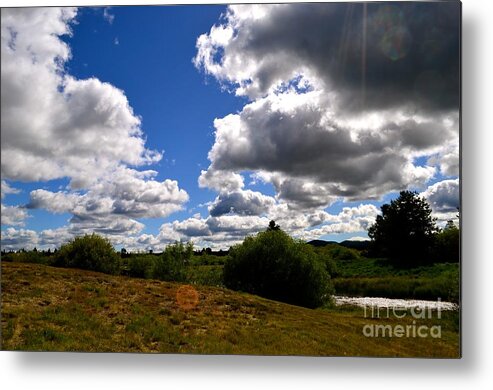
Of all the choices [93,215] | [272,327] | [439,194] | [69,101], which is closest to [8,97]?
[69,101]

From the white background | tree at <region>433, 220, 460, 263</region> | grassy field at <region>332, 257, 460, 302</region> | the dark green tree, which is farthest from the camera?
the dark green tree

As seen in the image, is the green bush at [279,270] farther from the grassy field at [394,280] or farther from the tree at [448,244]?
the tree at [448,244]

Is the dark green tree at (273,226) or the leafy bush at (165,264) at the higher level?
the dark green tree at (273,226)

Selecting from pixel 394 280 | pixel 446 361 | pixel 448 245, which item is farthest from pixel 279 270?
pixel 446 361

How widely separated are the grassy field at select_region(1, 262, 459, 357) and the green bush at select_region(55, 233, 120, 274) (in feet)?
0.71

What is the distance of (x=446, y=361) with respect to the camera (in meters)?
6.10

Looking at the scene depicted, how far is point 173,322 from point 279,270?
5.78ft

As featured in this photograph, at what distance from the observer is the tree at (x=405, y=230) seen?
6.35 m

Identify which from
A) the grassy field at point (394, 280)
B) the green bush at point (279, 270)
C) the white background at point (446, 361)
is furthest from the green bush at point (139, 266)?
the grassy field at point (394, 280)

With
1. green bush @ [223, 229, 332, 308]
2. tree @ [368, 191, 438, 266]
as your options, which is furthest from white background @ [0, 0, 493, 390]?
green bush @ [223, 229, 332, 308]

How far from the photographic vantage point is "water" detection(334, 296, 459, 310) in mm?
6296

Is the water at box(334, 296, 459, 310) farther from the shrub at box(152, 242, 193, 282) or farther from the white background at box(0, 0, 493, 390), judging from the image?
the shrub at box(152, 242, 193, 282)

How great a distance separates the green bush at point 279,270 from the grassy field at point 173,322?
20cm

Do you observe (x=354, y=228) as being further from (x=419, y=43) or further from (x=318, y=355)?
(x=419, y=43)
